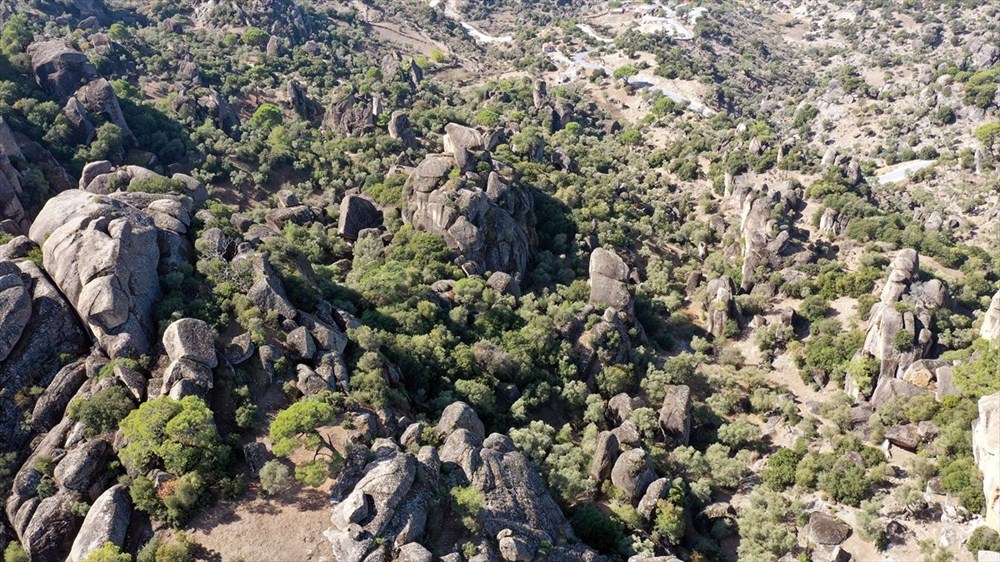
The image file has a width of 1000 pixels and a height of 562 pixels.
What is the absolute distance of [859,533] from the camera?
122 feet

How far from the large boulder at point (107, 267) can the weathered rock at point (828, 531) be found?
4498cm

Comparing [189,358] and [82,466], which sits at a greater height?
[189,358]

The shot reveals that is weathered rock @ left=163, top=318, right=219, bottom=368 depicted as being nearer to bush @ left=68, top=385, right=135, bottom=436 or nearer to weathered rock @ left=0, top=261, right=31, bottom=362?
bush @ left=68, top=385, right=135, bottom=436

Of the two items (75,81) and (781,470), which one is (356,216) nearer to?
(75,81)

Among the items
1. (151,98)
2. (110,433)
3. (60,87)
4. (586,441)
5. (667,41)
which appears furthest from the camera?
(667,41)

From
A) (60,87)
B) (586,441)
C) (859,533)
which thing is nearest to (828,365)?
(859,533)

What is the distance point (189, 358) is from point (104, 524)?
9969mm

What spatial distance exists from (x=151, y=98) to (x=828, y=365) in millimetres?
101253

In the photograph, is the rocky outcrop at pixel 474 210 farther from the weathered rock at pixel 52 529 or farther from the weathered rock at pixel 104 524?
the weathered rock at pixel 52 529

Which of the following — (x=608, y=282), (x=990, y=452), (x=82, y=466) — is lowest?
(x=82, y=466)

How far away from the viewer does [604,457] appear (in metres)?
41.5

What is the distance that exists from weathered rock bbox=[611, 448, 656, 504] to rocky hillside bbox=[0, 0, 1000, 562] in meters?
0.16

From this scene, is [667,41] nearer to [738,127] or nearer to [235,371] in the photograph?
[738,127]

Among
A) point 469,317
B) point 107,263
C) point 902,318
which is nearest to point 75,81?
point 107,263
